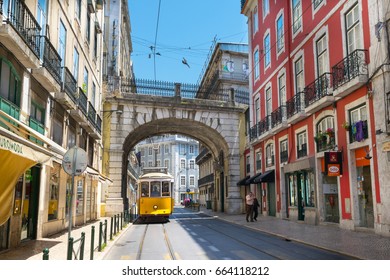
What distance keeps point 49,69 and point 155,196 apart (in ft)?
38.8

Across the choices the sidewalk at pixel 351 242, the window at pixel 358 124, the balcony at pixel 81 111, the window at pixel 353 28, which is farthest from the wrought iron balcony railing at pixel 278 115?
→ the balcony at pixel 81 111

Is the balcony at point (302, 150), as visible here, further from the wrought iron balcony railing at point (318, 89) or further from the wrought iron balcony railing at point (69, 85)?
the wrought iron balcony railing at point (69, 85)

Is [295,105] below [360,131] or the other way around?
the other way around

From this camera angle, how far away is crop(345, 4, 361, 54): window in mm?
13625

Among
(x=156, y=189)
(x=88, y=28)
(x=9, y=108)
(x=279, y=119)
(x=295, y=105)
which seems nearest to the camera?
(x=9, y=108)

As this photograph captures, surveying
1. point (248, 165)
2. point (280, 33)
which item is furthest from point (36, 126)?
point (248, 165)

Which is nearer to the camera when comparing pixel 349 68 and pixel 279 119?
pixel 349 68

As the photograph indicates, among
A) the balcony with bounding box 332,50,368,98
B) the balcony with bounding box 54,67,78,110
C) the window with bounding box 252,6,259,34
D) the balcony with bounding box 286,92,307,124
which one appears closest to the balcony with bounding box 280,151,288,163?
the balcony with bounding box 286,92,307,124

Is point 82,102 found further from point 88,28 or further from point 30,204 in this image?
point 30,204

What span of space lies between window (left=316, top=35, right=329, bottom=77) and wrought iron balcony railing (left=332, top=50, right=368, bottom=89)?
4.14 feet

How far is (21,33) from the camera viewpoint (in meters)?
9.77

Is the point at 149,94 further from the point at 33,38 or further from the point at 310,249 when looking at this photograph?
the point at 310,249

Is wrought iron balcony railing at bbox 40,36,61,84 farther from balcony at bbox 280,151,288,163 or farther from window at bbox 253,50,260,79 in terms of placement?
window at bbox 253,50,260,79
